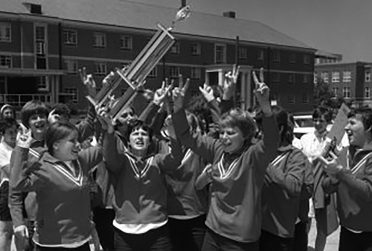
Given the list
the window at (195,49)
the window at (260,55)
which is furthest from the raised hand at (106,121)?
the window at (260,55)

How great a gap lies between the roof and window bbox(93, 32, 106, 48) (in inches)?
46.8

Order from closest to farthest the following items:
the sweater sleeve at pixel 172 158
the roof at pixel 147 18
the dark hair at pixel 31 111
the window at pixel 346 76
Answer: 1. the sweater sleeve at pixel 172 158
2. the dark hair at pixel 31 111
3. the roof at pixel 147 18
4. the window at pixel 346 76

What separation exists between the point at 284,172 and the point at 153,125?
1.71 m

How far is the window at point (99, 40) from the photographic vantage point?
Answer: 42.9m

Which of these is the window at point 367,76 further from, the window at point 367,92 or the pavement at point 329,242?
the pavement at point 329,242

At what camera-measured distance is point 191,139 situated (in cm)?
384

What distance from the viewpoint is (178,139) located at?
12.6 feet

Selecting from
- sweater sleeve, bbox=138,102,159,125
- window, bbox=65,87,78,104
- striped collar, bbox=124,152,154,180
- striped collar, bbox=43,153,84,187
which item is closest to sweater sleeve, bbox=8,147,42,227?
striped collar, bbox=43,153,84,187

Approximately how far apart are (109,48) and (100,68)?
2050mm

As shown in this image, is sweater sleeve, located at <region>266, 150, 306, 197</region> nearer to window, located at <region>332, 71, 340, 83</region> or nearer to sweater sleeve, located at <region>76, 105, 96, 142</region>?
sweater sleeve, located at <region>76, 105, 96, 142</region>

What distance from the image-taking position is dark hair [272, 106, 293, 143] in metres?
3.86

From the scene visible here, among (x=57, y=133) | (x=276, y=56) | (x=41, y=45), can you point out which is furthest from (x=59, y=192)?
(x=276, y=56)

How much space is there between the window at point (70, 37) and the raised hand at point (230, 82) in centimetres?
3857

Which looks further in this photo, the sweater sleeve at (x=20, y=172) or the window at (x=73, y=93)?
the window at (x=73, y=93)
